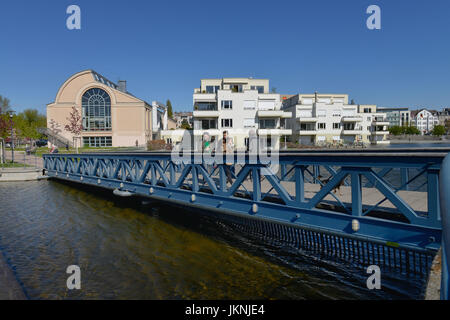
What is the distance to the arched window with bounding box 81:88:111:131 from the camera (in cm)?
5712

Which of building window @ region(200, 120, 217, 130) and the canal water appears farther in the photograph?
building window @ region(200, 120, 217, 130)

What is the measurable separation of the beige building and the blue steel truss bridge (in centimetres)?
5009

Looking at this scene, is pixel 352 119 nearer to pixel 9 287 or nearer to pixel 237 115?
pixel 237 115

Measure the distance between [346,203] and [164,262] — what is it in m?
4.00

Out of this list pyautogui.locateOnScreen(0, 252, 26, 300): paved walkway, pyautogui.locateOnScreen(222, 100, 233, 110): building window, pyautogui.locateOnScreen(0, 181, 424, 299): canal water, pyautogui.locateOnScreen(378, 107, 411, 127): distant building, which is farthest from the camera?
pyautogui.locateOnScreen(378, 107, 411, 127): distant building

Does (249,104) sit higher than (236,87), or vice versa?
(236,87)

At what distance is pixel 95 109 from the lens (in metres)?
57.4

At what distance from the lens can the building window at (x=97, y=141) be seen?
57750 millimetres

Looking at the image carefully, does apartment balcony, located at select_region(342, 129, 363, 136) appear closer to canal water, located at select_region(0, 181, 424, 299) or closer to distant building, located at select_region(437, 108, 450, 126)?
canal water, located at select_region(0, 181, 424, 299)

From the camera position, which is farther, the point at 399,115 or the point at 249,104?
the point at 399,115

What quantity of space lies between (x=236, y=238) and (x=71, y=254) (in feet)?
13.2

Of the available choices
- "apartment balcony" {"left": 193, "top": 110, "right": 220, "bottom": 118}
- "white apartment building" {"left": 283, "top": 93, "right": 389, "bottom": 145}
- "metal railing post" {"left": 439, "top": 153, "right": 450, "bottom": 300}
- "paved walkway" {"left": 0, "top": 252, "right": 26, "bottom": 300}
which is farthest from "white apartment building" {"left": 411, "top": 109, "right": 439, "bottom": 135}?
"paved walkway" {"left": 0, "top": 252, "right": 26, "bottom": 300}

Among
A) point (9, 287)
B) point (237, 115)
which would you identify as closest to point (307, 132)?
point (237, 115)

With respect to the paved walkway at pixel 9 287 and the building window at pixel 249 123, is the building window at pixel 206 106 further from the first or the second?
the paved walkway at pixel 9 287
